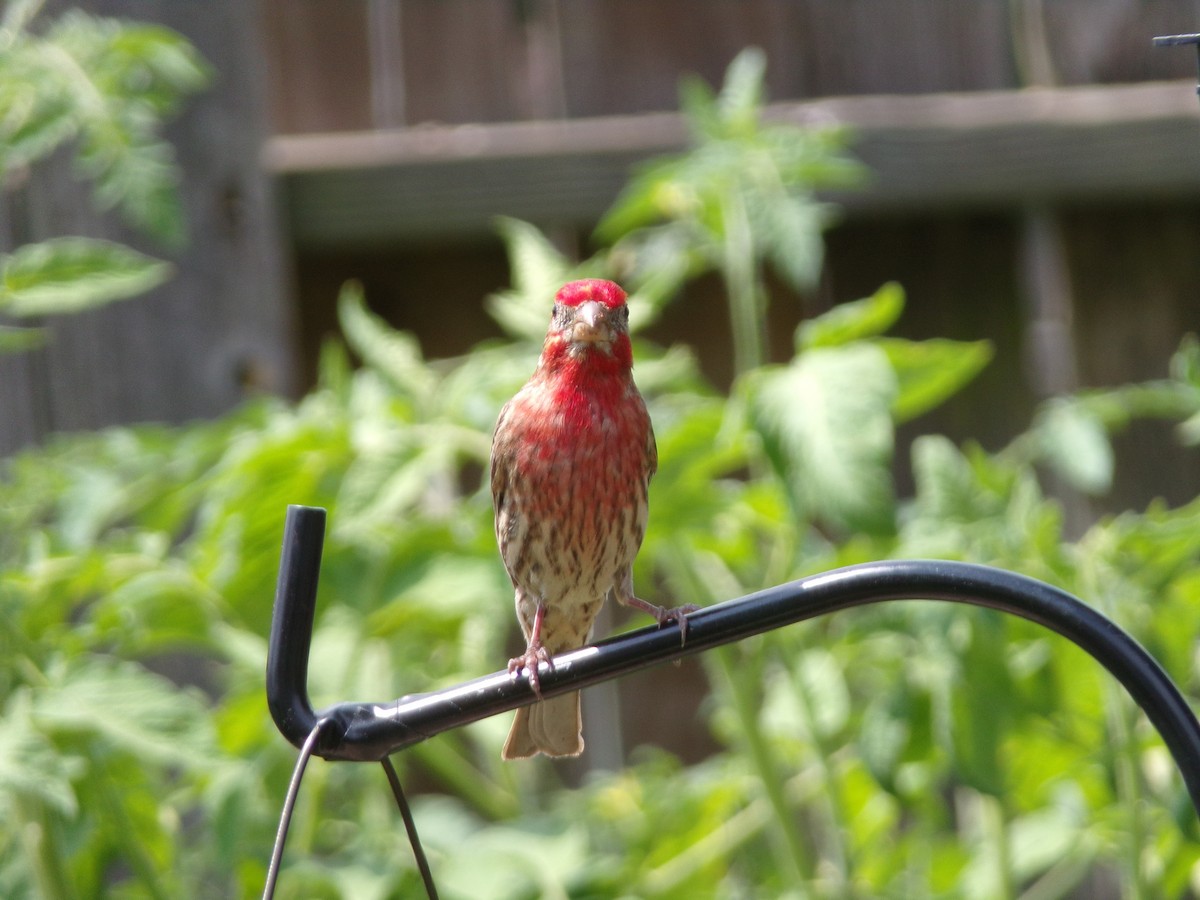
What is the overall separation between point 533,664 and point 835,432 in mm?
839

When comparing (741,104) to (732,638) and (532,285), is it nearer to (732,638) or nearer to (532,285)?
(532,285)

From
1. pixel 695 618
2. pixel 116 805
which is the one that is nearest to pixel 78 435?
pixel 116 805

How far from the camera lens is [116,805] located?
2.65 meters

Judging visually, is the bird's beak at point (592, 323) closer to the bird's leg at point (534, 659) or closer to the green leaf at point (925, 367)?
the bird's leg at point (534, 659)

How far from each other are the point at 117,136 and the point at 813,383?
130 centimetres

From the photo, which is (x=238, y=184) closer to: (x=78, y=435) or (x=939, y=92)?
(x=78, y=435)

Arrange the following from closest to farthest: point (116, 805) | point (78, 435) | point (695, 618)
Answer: point (695, 618)
point (116, 805)
point (78, 435)

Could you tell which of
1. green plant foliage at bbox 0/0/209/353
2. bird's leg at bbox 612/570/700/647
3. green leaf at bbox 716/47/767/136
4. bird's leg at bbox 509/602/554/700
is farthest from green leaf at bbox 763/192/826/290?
green plant foliage at bbox 0/0/209/353

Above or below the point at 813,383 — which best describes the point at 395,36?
above

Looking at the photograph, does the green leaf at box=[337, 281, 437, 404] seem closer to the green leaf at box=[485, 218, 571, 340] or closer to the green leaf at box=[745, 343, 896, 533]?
the green leaf at box=[485, 218, 571, 340]

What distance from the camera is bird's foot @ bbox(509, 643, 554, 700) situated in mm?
1821

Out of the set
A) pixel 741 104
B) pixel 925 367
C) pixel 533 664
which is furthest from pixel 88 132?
pixel 925 367

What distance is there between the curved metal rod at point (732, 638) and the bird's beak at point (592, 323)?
0.63 metres

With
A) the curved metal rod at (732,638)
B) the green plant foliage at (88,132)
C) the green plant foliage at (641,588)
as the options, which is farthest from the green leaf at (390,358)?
the curved metal rod at (732,638)
